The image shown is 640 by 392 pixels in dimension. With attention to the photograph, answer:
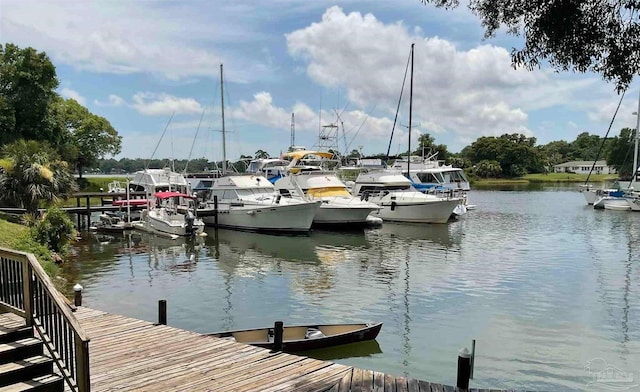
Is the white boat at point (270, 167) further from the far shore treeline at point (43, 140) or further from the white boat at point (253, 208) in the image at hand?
the white boat at point (253, 208)

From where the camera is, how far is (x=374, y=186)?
40.4 m

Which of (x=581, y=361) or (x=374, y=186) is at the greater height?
(x=374, y=186)

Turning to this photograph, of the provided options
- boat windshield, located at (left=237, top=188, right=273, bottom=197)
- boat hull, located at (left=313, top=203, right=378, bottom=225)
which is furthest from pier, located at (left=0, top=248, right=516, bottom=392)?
boat windshield, located at (left=237, top=188, right=273, bottom=197)

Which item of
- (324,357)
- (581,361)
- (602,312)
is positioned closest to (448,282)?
(602,312)

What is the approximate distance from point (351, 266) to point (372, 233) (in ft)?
35.5

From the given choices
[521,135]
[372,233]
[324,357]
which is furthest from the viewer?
[521,135]

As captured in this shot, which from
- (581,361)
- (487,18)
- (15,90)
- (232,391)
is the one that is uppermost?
(15,90)

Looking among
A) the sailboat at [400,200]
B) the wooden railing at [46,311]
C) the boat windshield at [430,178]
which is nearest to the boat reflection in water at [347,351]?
the wooden railing at [46,311]

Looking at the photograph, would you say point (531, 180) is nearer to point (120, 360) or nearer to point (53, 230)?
point (53, 230)

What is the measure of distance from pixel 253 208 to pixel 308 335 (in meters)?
21.3

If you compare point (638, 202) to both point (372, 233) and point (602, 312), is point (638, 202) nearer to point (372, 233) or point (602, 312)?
point (372, 233)

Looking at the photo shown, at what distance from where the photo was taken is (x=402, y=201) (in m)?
36.1

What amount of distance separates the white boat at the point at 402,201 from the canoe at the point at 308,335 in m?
25.1

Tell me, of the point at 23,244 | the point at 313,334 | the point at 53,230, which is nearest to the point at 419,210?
the point at 53,230
